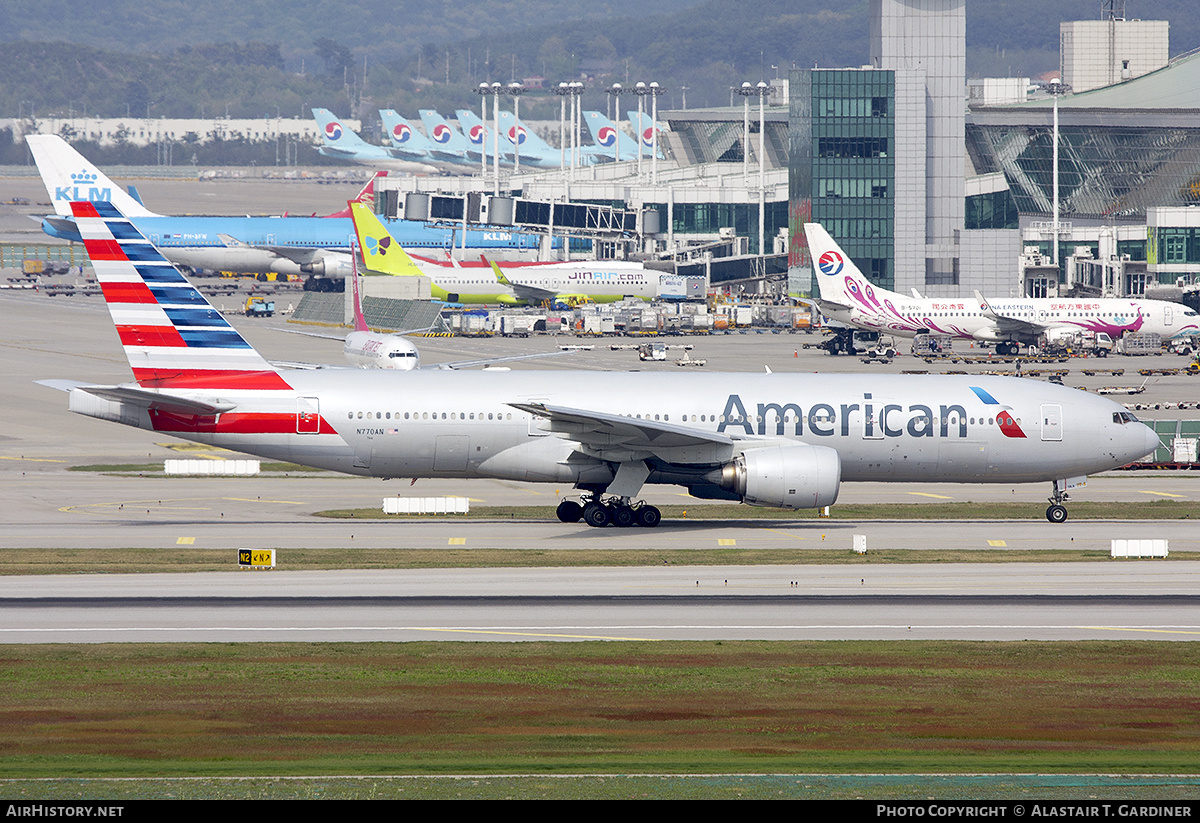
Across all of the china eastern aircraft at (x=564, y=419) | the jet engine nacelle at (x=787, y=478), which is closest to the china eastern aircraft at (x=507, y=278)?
the china eastern aircraft at (x=564, y=419)

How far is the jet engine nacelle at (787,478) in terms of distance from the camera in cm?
3828

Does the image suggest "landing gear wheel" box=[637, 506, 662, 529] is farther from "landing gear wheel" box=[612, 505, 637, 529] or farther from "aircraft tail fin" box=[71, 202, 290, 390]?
"aircraft tail fin" box=[71, 202, 290, 390]

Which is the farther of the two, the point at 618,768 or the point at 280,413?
the point at 280,413

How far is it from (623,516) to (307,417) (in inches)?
372

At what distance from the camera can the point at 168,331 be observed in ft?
132

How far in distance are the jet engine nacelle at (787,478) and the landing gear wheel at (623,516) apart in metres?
3.35

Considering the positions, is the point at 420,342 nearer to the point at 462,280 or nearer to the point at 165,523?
the point at 462,280

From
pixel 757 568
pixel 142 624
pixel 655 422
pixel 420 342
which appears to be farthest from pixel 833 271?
pixel 142 624

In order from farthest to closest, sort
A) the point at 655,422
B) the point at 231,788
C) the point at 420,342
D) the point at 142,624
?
1. the point at 420,342
2. the point at 655,422
3. the point at 142,624
4. the point at 231,788

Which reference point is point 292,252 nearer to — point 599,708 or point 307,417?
point 307,417

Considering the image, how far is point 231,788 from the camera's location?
1709 cm

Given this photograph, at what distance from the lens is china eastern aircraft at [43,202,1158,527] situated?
130 feet

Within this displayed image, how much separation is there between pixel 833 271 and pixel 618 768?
80.3 meters

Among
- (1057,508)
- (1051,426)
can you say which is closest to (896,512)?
(1057,508)
